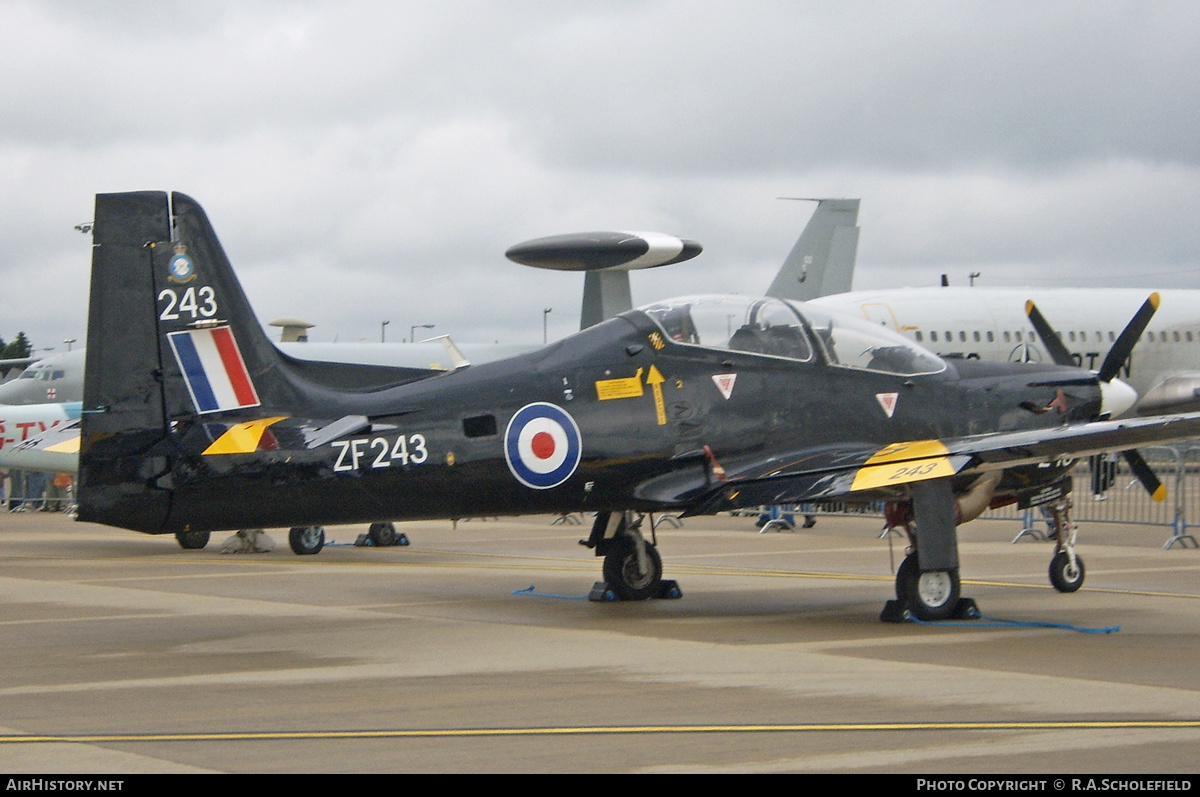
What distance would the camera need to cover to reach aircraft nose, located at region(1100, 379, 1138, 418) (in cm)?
1338

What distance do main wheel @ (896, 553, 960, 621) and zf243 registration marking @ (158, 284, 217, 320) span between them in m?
6.51

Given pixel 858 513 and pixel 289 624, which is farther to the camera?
pixel 858 513

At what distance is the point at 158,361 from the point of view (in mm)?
10820

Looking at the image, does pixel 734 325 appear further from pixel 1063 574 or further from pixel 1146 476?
pixel 1063 574

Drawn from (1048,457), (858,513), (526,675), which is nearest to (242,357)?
(526,675)

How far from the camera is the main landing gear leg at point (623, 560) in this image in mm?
13703

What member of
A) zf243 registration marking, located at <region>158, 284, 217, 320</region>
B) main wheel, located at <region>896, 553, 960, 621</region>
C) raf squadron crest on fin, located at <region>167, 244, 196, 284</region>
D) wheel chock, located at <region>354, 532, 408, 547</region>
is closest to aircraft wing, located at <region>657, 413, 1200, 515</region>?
main wheel, located at <region>896, 553, 960, 621</region>

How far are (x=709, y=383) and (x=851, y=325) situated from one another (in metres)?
1.70

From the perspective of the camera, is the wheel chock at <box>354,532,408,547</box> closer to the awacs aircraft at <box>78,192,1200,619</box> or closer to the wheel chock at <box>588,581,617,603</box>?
the wheel chock at <box>588,581,617,603</box>

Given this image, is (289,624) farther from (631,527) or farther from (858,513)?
(858,513)

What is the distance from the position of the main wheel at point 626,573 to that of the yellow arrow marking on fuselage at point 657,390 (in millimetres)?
2166

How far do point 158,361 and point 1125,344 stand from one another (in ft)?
31.5

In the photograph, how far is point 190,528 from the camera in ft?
35.0

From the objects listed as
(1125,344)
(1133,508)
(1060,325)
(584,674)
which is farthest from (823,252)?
(584,674)
